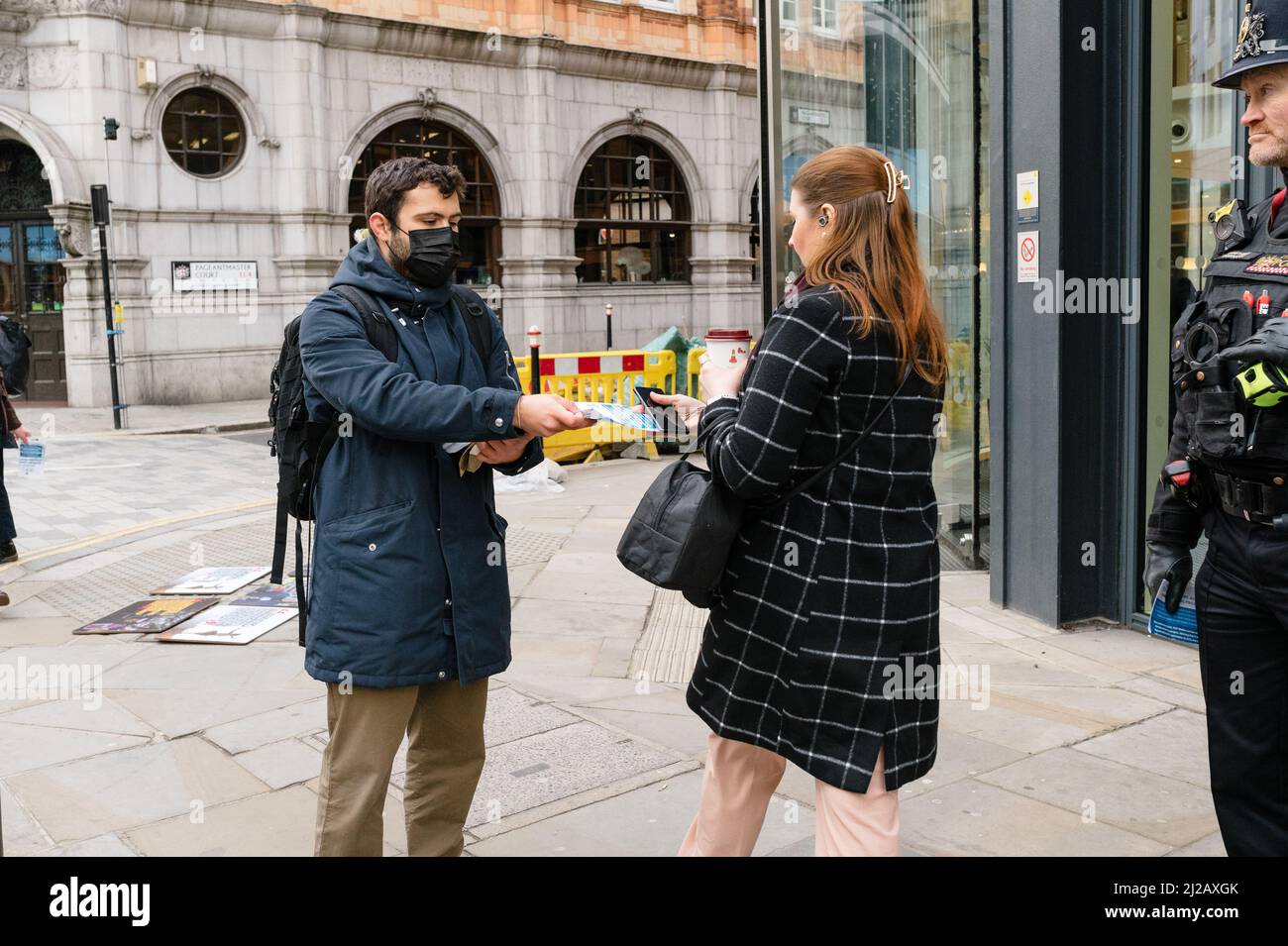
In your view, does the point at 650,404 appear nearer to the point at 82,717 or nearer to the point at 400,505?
the point at 400,505

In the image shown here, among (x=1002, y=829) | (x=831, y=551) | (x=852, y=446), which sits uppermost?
(x=852, y=446)

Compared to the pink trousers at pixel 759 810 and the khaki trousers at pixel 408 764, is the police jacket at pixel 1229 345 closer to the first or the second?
the pink trousers at pixel 759 810

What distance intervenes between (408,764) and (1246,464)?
89.8 inches

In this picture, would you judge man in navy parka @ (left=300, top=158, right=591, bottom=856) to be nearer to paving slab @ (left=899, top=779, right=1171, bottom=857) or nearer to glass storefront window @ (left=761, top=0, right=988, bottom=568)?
paving slab @ (left=899, top=779, right=1171, bottom=857)

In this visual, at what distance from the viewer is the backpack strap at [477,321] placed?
3.46 m

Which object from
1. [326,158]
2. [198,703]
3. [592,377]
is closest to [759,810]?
[198,703]

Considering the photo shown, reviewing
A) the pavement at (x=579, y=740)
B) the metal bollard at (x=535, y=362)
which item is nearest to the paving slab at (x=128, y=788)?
the pavement at (x=579, y=740)

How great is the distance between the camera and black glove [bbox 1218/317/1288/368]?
2.62 meters

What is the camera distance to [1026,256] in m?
6.30

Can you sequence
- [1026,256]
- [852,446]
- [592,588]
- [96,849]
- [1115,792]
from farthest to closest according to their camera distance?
[592,588] < [1026,256] < [1115,792] < [96,849] < [852,446]

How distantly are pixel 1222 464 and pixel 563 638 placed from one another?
4013mm

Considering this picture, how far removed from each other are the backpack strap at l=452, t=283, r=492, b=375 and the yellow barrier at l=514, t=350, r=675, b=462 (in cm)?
959

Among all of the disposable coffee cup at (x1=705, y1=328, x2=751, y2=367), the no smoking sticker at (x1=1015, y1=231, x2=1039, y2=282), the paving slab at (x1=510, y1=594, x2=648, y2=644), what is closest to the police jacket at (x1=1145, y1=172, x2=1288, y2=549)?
the disposable coffee cup at (x1=705, y1=328, x2=751, y2=367)

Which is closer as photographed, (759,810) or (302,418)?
(759,810)
